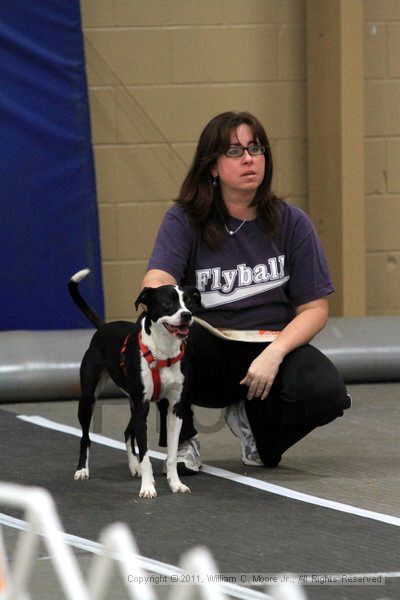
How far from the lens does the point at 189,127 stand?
690cm

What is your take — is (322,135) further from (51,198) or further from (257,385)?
(257,385)

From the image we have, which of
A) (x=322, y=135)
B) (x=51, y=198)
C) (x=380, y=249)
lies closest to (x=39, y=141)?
(x=51, y=198)

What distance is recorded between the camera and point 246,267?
413cm

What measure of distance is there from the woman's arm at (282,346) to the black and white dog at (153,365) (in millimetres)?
244

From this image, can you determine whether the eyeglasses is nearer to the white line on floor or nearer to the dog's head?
the dog's head

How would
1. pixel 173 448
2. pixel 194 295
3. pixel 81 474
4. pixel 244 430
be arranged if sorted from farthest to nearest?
pixel 244 430 < pixel 81 474 < pixel 173 448 < pixel 194 295

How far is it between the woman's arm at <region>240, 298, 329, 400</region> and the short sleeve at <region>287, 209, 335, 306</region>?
0.03m

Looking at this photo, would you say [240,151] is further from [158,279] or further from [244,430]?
[244,430]

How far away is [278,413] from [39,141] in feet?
9.51

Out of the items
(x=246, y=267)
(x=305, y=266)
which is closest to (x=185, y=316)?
(x=246, y=267)

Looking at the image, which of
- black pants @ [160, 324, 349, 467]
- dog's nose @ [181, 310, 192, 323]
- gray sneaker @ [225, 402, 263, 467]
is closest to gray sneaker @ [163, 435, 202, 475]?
black pants @ [160, 324, 349, 467]

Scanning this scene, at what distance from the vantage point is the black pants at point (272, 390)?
4.02 m

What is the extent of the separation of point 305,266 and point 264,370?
43 centimetres

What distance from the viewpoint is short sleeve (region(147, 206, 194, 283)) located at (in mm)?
4098
